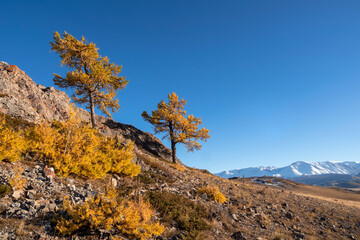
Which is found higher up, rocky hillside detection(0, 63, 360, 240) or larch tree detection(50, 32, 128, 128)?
larch tree detection(50, 32, 128, 128)

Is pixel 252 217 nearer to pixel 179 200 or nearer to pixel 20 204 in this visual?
pixel 179 200

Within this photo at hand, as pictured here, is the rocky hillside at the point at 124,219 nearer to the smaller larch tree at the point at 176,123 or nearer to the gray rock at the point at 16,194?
the gray rock at the point at 16,194

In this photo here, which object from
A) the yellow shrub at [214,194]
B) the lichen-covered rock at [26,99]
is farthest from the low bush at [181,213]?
the lichen-covered rock at [26,99]

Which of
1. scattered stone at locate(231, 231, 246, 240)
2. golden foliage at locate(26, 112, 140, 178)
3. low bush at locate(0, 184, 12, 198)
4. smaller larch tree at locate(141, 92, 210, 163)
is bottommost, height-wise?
scattered stone at locate(231, 231, 246, 240)

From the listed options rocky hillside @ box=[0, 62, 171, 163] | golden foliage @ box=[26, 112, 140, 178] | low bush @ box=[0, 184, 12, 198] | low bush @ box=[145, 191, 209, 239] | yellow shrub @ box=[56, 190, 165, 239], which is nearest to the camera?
yellow shrub @ box=[56, 190, 165, 239]

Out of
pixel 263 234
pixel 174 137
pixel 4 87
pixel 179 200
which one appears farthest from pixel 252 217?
pixel 4 87

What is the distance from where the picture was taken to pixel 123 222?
4414 mm

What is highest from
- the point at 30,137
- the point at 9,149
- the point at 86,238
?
the point at 30,137

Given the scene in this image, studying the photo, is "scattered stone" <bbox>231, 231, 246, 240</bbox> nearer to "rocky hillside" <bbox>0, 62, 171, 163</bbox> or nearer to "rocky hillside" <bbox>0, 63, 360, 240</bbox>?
"rocky hillside" <bbox>0, 63, 360, 240</bbox>

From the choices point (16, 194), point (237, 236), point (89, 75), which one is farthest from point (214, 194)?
point (89, 75)

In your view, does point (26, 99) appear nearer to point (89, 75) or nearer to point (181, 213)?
point (89, 75)

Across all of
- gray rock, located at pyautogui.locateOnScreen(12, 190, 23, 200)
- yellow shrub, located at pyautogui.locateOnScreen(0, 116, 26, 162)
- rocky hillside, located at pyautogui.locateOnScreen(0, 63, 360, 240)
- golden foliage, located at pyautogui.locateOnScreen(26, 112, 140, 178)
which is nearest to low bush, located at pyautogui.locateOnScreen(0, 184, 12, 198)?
rocky hillside, located at pyautogui.locateOnScreen(0, 63, 360, 240)

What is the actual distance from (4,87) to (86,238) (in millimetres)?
15890

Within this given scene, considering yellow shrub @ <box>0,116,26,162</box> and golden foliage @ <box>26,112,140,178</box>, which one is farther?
golden foliage @ <box>26,112,140,178</box>
